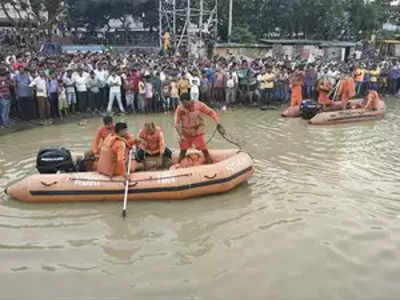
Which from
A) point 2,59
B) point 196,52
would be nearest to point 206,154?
point 2,59

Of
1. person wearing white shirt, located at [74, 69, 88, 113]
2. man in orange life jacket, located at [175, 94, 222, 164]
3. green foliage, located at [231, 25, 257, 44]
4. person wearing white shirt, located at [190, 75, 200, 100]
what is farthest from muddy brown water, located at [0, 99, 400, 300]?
green foliage, located at [231, 25, 257, 44]

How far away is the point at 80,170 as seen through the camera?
24.4ft

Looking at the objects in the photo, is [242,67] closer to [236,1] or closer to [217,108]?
[217,108]

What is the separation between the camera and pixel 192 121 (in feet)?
24.7

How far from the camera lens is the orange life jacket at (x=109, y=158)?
6684 mm

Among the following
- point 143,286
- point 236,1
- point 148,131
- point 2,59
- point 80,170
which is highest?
point 236,1

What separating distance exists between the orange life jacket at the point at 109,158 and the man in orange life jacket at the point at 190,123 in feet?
3.79

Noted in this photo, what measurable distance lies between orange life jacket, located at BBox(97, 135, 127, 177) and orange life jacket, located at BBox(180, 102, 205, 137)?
1.18m

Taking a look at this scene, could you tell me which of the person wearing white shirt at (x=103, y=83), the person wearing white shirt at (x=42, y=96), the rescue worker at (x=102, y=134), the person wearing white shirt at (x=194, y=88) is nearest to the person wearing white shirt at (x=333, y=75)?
the person wearing white shirt at (x=194, y=88)

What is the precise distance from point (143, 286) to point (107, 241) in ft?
3.80

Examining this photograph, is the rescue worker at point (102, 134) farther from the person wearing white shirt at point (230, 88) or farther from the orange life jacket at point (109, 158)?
the person wearing white shirt at point (230, 88)

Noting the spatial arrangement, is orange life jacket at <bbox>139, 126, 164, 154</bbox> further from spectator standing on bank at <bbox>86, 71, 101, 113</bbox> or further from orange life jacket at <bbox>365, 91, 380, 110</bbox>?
orange life jacket at <bbox>365, 91, 380, 110</bbox>

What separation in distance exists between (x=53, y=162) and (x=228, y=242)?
312 centimetres

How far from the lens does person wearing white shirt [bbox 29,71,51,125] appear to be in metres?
11.5
